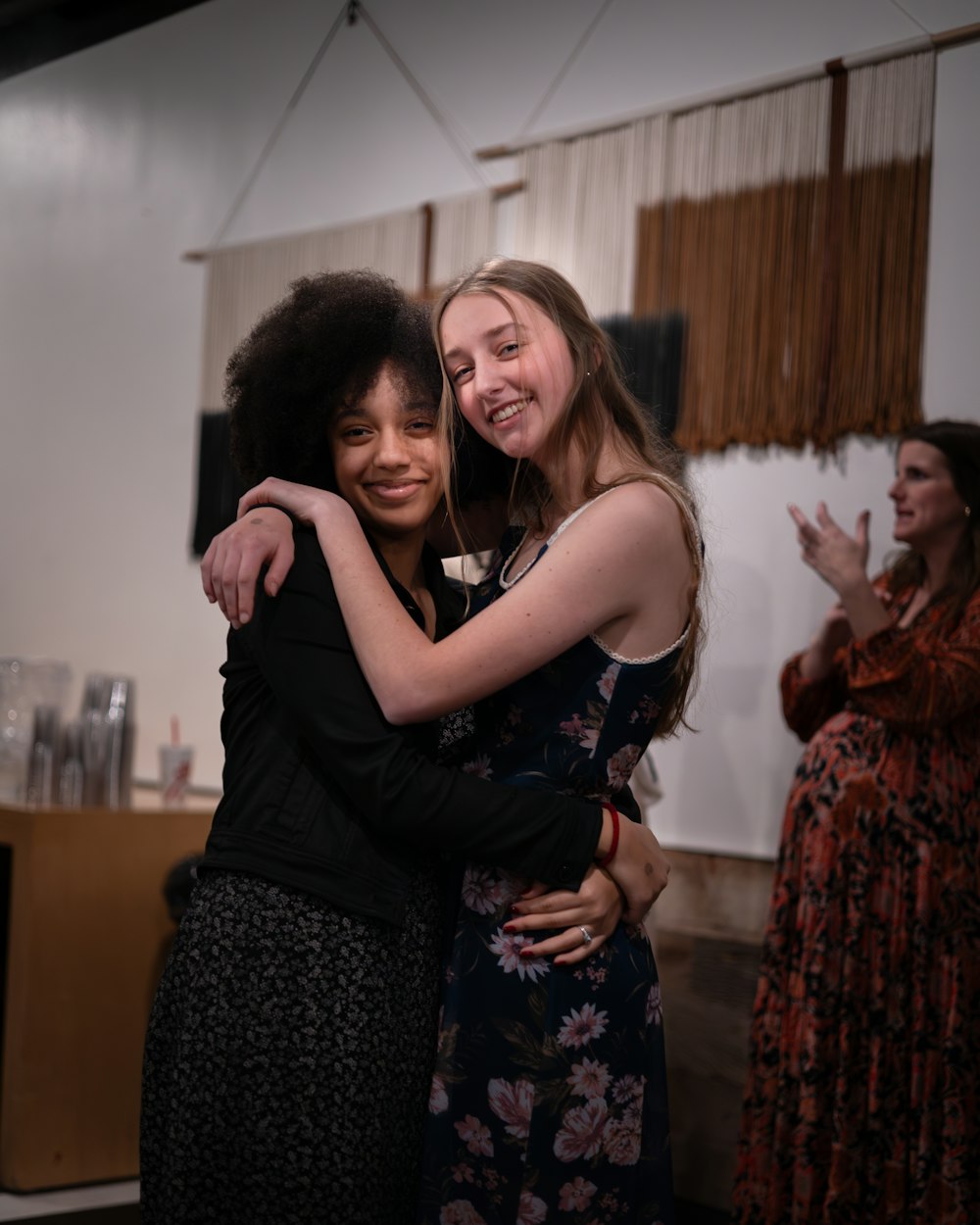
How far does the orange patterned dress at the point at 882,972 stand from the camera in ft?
9.60

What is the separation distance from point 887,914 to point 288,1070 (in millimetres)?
1906

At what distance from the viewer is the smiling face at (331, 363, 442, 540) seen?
1.81 meters

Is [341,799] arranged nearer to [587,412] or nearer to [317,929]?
[317,929]

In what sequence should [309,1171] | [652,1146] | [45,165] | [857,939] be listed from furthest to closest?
[45,165]
[857,939]
[652,1146]
[309,1171]

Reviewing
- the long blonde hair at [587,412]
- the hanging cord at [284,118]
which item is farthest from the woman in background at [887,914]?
the hanging cord at [284,118]

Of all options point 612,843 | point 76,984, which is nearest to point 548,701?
point 612,843

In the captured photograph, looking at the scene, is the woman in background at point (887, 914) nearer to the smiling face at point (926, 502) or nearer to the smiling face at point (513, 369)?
the smiling face at point (926, 502)

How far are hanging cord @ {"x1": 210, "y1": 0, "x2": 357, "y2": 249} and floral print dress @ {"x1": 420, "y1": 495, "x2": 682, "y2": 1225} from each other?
4.14 m

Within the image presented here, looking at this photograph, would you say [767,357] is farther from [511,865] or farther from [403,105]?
[511,865]

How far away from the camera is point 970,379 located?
11.1 ft

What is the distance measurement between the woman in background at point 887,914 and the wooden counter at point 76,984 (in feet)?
5.77

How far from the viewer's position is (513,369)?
174 centimetres

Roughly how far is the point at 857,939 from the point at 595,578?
181 centimetres

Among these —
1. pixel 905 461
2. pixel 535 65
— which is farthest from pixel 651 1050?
pixel 535 65
